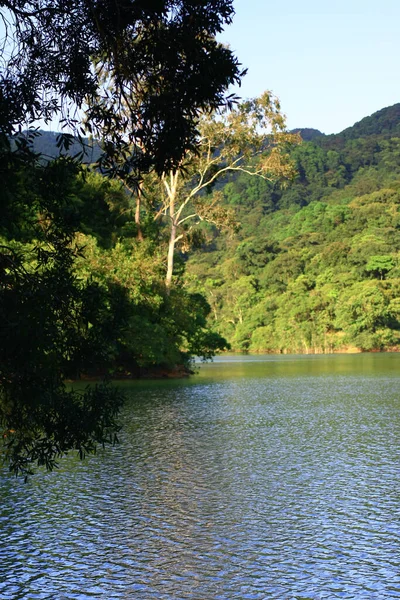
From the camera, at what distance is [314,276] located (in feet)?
306

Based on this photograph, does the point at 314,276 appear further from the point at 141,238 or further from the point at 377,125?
the point at 377,125

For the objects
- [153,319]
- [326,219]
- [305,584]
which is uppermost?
[326,219]

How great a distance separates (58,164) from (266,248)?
94161mm

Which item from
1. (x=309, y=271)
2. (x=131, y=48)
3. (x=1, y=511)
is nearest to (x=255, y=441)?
(x=1, y=511)

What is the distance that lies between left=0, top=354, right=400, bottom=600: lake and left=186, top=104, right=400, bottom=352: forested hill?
5369cm

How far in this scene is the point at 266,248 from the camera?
102188mm

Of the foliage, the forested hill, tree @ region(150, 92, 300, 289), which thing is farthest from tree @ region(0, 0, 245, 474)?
the forested hill

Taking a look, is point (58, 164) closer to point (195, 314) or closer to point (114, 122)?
point (114, 122)

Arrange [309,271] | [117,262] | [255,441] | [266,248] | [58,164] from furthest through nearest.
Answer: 1. [266,248]
2. [309,271]
3. [117,262]
4. [255,441]
5. [58,164]

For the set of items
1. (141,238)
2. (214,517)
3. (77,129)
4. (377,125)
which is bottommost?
(214,517)

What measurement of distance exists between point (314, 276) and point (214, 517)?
3282 inches

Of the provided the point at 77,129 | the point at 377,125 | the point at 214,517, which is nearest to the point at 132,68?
the point at 77,129

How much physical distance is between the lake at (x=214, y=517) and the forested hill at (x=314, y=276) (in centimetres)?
5369

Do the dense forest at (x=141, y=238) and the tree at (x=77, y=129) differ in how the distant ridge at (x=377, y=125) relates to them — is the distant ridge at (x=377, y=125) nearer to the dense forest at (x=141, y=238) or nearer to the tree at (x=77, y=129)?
the dense forest at (x=141, y=238)
